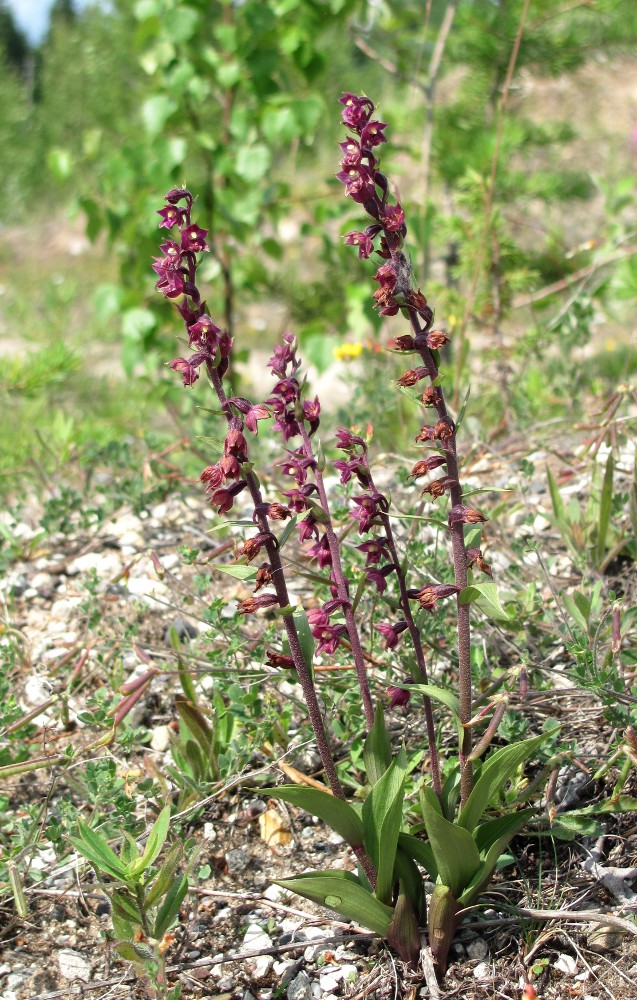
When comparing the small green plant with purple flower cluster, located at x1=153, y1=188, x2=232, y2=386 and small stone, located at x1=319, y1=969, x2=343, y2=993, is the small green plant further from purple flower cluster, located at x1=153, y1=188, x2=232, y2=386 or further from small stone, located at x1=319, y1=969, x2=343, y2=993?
purple flower cluster, located at x1=153, y1=188, x2=232, y2=386

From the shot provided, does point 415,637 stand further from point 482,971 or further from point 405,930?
point 482,971

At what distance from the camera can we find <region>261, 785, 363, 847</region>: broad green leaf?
1539 millimetres

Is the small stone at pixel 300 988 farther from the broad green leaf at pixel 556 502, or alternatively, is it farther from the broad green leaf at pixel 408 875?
the broad green leaf at pixel 556 502

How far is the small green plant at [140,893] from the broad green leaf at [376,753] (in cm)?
38

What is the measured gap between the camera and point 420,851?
171cm

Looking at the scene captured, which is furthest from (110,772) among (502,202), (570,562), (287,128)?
(502,202)

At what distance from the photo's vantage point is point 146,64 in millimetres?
4402

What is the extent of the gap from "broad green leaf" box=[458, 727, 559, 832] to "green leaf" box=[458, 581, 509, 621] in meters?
0.22

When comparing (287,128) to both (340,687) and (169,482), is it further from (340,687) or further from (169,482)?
(340,687)

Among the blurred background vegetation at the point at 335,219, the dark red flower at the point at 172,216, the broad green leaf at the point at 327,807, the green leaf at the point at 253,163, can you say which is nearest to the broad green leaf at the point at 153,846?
the broad green leaf at the point at 327,807

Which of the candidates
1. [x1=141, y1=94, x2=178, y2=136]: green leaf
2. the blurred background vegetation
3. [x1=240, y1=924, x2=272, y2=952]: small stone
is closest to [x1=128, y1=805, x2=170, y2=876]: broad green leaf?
[x1=240, y1=924, x2=272, y2=952]: small stone

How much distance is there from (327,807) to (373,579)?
1.32 ft

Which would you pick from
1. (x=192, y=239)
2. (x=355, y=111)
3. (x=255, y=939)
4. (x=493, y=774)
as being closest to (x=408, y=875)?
(x=493, y=774)

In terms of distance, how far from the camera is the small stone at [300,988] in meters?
1.80
